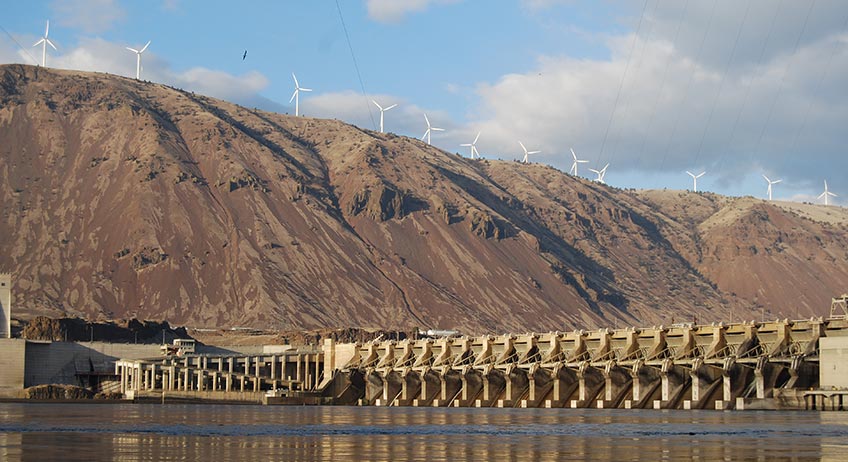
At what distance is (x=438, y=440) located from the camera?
56.2 m

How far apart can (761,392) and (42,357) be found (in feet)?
383

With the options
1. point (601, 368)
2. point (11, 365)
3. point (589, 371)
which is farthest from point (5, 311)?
point (601, 368)

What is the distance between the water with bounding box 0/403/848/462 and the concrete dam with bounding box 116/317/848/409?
20.6m

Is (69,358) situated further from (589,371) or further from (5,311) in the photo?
(589,371)

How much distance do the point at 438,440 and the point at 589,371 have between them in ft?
211

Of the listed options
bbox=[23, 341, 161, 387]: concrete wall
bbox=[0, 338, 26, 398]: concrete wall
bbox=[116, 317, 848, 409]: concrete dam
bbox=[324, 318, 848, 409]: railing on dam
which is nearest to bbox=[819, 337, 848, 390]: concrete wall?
bbox=[116, 317, 848, 409]: concrete dam

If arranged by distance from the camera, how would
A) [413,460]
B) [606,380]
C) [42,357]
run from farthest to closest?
1. [42,357]
2. [606,380]
3. [413,460]

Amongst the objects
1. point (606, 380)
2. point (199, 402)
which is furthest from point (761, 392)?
point (199, 402)

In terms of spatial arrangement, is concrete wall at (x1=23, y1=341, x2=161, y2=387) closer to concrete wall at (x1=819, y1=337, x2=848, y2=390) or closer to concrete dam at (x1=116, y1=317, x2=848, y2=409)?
concrete dam at (x1=116, y1=317, x2=848, y2=409)

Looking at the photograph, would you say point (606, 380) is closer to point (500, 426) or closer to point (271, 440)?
point (500, 426)

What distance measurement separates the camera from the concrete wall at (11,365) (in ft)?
575

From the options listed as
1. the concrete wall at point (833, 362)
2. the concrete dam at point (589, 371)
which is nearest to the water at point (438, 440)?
the concrete wall at point (833, 362)

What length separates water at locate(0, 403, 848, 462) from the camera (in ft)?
144

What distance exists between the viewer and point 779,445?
162 ft
